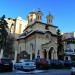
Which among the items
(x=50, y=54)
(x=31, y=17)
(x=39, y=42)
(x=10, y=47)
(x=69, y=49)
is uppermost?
(x=31, y=17)

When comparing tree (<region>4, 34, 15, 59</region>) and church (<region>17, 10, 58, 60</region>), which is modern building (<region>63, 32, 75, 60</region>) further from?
tree (<region>4, 34, 15, 59</region>)

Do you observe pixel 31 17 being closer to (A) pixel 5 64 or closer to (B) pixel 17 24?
(B) pixel 17 24

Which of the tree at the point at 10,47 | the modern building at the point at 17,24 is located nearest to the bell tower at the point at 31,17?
the tree at the point at 10,47

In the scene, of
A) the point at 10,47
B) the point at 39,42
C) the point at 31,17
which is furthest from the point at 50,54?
the point at 10,47

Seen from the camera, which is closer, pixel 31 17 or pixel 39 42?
pixel 39 42

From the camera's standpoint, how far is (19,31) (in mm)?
101000

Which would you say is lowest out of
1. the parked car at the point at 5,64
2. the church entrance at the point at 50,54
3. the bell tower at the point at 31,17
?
the parked car at the point at 5,64

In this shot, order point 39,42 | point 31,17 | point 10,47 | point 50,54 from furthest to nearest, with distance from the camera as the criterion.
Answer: point 10,47
point 31,17
point 50,54
point 39,42

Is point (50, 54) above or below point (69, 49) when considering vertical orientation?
below

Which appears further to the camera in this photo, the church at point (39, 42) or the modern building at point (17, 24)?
the modern building at point (17, 24)

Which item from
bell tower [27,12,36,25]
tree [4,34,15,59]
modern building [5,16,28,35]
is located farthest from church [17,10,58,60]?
modern building [5,16,28,35]

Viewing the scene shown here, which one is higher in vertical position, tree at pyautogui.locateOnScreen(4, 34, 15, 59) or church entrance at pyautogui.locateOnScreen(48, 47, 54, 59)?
tree at pyautogui.locateOnScreen(4, 34, 15, 59)

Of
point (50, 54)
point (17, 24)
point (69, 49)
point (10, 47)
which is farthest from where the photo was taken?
point (17, 24)

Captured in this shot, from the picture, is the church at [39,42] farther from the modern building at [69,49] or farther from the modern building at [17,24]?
the modern building at [17,24]
